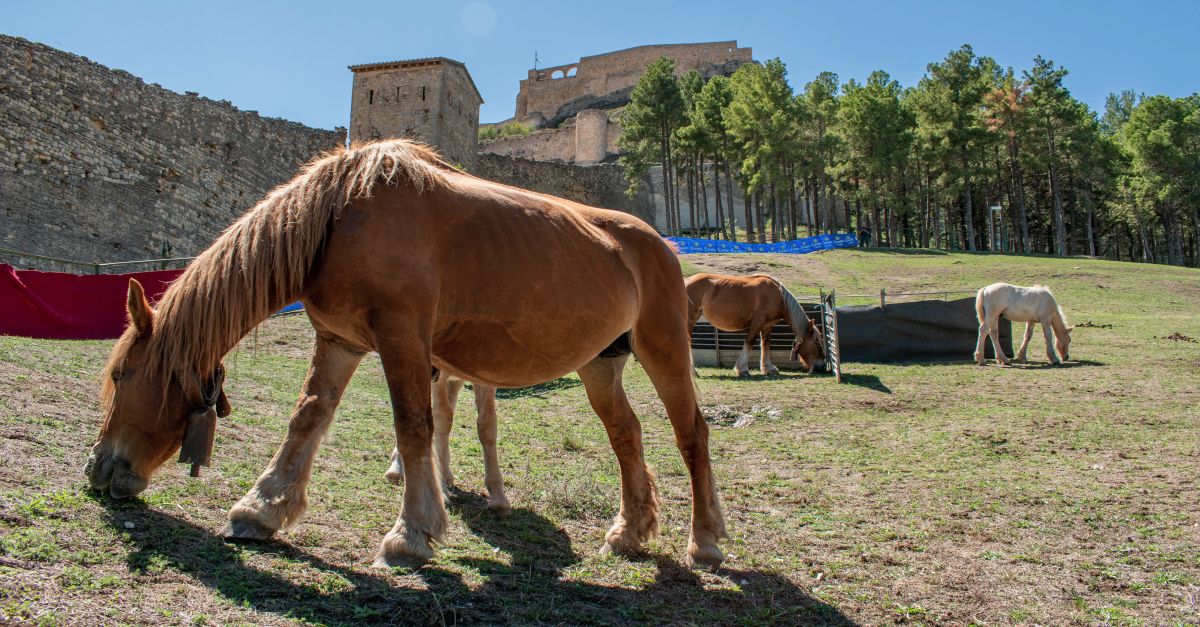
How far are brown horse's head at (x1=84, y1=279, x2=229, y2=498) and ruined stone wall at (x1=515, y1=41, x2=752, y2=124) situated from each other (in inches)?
3844

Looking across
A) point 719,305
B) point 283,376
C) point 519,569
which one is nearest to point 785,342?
point 719,305

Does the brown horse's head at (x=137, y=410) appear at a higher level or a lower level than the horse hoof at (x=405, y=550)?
higher

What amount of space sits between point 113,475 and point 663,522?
3029 mm

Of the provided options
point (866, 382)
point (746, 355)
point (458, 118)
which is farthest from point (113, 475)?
point (458, 118)

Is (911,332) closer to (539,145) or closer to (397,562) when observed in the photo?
(397,562)

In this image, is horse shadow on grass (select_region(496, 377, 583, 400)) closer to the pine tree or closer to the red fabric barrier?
the red fabric barrier

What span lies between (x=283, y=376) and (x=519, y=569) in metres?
7.02

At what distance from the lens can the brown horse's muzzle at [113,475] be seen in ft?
10.5

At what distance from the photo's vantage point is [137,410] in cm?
316

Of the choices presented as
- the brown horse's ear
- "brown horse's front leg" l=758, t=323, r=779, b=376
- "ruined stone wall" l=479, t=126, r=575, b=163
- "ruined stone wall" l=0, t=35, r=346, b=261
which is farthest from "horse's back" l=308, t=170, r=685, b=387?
"ruined stone wall" l=479, t=126, r=575, b=163

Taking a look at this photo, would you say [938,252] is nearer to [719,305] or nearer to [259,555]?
[719,305]

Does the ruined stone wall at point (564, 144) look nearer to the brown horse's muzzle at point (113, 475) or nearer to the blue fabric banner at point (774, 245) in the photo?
the blue fabric banner at point (774, 245)

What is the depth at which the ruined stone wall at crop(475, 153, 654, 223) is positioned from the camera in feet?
172

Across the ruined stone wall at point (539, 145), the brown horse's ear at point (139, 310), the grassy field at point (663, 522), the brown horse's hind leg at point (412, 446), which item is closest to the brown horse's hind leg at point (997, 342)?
the grassy field at point (663, 522)
